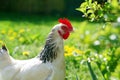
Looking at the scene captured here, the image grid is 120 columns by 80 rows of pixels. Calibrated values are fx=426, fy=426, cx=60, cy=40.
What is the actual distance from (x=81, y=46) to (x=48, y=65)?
10.6ft

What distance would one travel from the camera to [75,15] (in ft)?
50.1

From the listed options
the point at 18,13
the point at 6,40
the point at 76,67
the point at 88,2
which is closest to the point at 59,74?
the point at 88,2

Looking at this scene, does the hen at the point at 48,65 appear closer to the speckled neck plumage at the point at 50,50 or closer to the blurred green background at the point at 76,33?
the speckled neck plumage at the point at 50,50

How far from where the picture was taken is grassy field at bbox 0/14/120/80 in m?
1.85

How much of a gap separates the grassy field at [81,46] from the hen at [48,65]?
153mm

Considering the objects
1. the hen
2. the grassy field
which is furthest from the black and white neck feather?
the grassy field

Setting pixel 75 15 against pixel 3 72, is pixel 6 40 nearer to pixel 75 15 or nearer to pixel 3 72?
pixel 3 72

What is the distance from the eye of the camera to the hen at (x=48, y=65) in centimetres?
387

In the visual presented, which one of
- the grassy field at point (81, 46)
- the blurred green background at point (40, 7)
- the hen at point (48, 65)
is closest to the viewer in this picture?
the grassy field at point (81, 46)

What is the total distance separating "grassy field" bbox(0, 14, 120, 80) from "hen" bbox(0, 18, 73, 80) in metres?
0.15

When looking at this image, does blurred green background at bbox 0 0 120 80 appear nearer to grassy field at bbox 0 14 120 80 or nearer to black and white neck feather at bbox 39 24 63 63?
grassy field at bbox 0 14 120 80

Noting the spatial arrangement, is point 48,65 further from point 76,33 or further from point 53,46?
point 76,33

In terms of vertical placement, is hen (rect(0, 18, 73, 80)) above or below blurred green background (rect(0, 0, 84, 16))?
above

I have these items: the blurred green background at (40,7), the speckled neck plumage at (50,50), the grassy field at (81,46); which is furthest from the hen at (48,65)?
the blurred green background at (40,7)
